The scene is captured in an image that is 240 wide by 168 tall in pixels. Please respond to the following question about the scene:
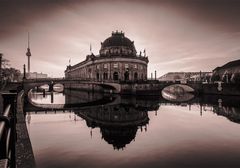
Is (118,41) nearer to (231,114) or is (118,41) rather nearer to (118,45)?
(118,45)

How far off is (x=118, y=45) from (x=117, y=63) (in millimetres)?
8520

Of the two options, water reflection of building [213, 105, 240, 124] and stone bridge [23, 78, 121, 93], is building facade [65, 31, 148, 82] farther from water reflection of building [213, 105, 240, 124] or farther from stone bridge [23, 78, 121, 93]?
water reflection of building [213, 105, 240, 124]

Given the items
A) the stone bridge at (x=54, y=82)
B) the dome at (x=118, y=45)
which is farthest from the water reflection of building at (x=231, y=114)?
the dome at (x=118, y=45)

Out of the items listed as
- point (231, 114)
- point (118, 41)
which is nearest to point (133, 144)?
point (231, 114)

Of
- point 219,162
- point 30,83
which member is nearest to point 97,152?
point 219,162

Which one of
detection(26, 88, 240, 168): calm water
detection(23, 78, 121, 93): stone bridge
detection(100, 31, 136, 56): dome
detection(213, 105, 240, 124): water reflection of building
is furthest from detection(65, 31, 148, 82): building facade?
detection(26, 88, 240, 168): calm water

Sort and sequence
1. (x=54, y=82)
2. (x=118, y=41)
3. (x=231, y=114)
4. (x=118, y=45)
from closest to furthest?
(x=231, y=114)
(x=54, y=82)
(x=118, y=45)
(x=118, y=41)

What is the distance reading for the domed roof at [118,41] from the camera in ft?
199

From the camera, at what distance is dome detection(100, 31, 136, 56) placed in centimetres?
5978

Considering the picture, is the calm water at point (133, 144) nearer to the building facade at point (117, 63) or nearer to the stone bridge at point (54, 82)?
the stone bridge at point (54, 82)

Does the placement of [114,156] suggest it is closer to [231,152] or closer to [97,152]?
[97,152]

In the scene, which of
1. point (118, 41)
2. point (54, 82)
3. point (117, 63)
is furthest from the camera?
point (118, 41)

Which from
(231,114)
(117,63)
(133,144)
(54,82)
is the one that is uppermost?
(117,63)

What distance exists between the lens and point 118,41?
6116cm
